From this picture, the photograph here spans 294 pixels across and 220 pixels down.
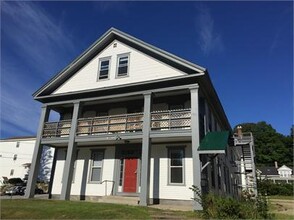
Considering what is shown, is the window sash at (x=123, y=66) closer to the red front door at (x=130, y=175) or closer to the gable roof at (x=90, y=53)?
the gable roof at (x=90, y=53)

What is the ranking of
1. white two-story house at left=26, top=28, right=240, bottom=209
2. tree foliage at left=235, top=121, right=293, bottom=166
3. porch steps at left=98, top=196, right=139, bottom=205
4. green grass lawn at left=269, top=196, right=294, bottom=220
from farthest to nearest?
1. tree foliage at left=235, top=121, right=293, bottom=166
2. white two-story house at left=26, top=28, right=240, bottom=209
3. porch steps at left=98, top=196, right=139, bottom=205
4. green grass lawn at left=269, top=196, right=294, bottom=220

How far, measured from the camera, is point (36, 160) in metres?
16.8

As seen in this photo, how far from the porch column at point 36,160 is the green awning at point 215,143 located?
1078cm

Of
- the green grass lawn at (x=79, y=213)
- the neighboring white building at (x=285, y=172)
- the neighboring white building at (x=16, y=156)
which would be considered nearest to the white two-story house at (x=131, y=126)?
the green grass lawn at (x=79, y=213)

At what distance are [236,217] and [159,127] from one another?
6589mm

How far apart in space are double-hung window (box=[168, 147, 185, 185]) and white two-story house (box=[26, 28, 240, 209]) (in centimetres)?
6

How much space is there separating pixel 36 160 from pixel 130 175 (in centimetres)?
632

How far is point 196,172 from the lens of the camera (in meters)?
12.4

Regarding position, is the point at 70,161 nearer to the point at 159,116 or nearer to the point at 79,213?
the point at 159,116

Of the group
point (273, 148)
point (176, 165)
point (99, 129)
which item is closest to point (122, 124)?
point (99, 129)

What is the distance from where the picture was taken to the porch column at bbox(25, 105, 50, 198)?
52.7 feet

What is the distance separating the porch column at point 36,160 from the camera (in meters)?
16.1

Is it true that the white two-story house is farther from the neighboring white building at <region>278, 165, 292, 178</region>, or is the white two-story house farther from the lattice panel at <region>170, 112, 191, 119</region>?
the neighboring white building at <region>278, 165, 292, 178</region>

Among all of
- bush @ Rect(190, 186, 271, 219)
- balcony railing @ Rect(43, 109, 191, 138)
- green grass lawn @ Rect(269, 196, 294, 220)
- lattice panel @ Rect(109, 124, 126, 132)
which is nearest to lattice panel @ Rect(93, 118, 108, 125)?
balcony railing @ Rect(43, 109, 191, 138)
